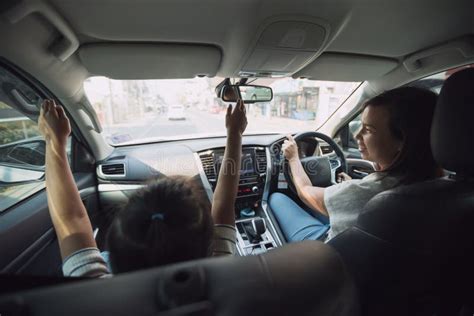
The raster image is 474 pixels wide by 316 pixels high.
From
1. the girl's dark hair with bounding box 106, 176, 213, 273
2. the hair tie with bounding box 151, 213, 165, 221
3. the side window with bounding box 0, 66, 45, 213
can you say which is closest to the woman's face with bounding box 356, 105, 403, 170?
the girl's dark hair with bounding box 106, 176, 213, 273

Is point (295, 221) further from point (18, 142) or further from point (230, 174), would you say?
point (18, 142)

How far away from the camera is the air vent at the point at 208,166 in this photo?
112 inches

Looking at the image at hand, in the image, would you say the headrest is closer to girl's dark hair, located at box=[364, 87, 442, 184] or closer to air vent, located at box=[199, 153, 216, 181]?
girl's dark hair, located at box=[364, 87, 442, 184]

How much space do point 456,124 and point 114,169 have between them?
2736 millimetres

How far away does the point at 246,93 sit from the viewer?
2.52m

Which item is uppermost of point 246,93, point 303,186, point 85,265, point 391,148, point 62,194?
point 246,93

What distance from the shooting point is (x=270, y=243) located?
270cm

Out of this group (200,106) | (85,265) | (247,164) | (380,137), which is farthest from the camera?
(200,106)

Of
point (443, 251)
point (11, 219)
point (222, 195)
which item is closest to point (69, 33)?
point (11, 219)

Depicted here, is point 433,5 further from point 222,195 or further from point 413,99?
point 222,195

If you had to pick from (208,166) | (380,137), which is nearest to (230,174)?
(380,137)

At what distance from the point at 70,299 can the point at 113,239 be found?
0.20 metres

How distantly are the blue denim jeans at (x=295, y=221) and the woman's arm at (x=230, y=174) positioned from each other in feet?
3.70

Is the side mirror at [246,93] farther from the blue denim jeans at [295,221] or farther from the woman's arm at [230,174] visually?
the blue denim jeans at [295,221]
